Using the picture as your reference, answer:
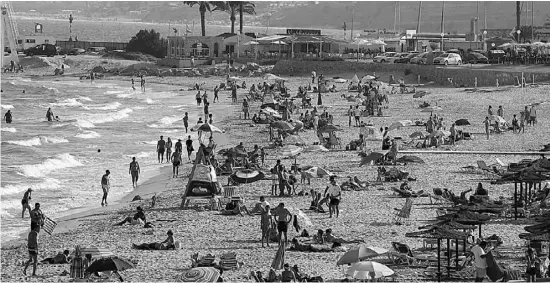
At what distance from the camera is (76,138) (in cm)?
3709

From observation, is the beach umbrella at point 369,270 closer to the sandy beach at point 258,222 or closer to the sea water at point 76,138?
the sandy beach at point 258,222

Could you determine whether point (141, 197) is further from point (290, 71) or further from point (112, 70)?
point (112, 70)

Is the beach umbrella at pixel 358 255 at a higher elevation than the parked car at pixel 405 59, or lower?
lower

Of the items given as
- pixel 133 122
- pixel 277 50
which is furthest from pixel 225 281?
pixel 277 50

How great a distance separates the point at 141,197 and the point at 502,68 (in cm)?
3253

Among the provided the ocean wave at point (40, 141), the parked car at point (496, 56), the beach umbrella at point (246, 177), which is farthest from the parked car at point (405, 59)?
the beach umbrella at point (246, 177)

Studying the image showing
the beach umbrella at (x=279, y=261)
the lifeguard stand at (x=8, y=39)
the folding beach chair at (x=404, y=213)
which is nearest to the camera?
the beach umbrella at (x=279, y=261)

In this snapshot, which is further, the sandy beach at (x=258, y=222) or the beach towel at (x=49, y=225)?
the beach towel at (x=49, y=225)

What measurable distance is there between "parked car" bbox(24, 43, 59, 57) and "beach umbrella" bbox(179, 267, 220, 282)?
7717 centimetres

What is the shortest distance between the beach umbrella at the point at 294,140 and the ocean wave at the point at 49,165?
6.67 metres

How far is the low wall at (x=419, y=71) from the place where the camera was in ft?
161

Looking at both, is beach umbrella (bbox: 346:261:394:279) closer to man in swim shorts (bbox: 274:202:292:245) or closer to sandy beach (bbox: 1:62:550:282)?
sandy beach (bbox: 1:62:550:282)

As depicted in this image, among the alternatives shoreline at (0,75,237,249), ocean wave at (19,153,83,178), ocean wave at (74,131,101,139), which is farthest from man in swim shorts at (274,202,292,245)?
ocean wave at (74,131,101,139)

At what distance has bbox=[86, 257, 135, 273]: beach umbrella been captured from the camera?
43.8 feet
